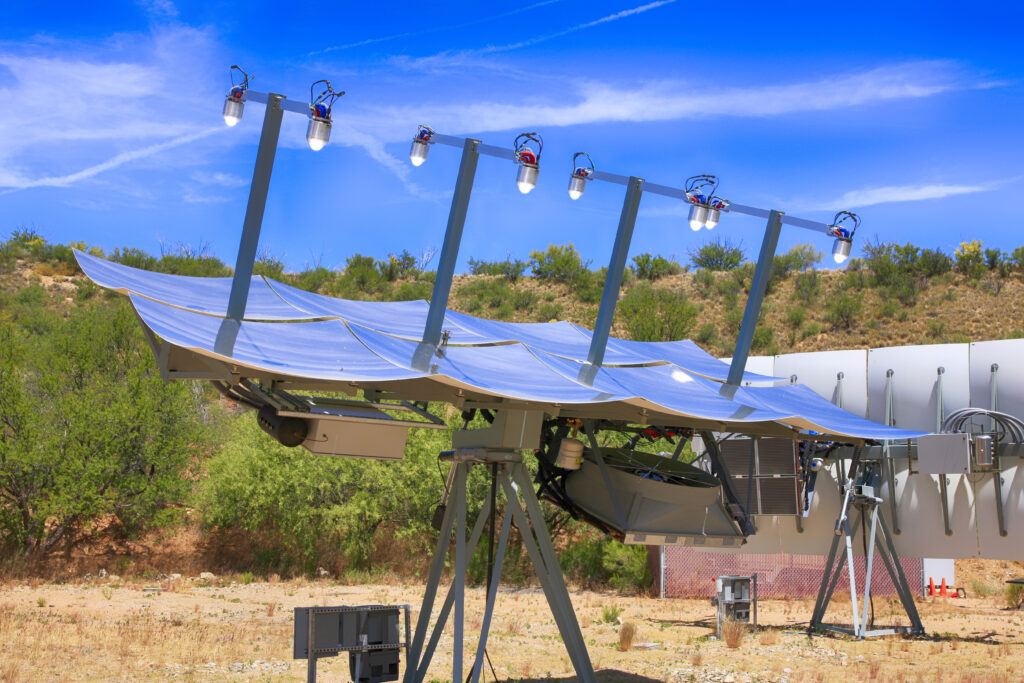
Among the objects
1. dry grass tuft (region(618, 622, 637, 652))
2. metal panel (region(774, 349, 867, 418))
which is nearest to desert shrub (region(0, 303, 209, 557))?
dry grass tuft (region(618, 622, 637, 652))

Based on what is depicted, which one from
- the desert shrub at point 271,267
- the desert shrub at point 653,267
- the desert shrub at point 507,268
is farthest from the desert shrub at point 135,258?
the desert shrub at point 653,267

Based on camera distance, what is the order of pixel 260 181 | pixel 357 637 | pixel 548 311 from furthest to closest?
pixel 548 311 → pixel 357 637 → pixel 260 181

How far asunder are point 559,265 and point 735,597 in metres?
43.4

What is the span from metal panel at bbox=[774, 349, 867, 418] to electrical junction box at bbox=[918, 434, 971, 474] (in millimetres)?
2519

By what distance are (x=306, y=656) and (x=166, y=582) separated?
57.7 ft

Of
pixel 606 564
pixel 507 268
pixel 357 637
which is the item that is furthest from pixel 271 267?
pixel 357 637

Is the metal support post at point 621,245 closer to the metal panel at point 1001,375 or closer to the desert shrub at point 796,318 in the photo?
the metal panel at point 1001,375

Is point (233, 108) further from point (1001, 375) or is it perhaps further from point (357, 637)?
point (1001, 375)

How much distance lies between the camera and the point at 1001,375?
15.5m

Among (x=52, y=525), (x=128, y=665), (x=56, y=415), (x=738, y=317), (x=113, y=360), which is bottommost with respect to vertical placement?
(x=128, y=665)

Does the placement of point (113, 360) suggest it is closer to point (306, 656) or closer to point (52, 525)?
point (52, 525)

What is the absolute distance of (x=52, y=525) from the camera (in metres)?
27.2

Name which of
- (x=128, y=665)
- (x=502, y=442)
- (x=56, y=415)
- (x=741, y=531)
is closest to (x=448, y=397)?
(x=502, y=442)

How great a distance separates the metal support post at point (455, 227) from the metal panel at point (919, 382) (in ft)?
35.1
